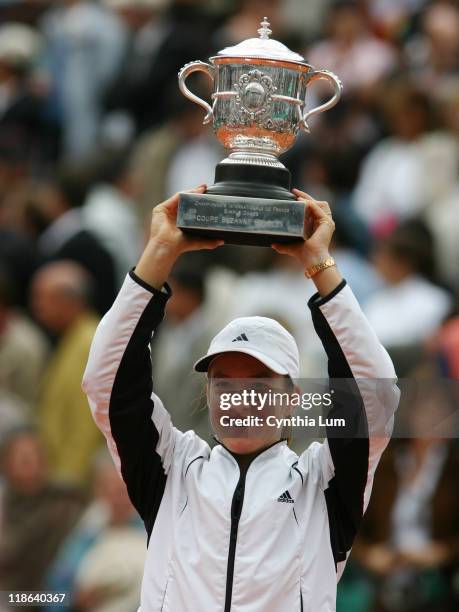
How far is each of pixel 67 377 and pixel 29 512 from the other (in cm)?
89

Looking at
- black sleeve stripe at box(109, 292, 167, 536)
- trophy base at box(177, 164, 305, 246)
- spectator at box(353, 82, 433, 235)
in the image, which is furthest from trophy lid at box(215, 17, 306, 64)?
spectator at box(353, 82, 433, 235)

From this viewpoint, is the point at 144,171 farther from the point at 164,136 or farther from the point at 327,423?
the point at 327,423

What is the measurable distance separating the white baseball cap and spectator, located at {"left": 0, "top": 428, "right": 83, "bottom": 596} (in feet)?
10.6

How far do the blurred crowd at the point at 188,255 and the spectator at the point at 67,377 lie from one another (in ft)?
0.04

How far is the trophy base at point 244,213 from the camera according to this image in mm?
4242

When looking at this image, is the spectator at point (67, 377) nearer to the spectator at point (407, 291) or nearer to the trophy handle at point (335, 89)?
the spectator at point (407, 291)

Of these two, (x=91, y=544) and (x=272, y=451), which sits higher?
(x=91, y=544)

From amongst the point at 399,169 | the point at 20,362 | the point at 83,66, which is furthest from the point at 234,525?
the point at 83,66

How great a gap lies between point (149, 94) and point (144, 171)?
4.27ft

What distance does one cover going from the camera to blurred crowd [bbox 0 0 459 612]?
661cm

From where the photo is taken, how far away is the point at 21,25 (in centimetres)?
1305

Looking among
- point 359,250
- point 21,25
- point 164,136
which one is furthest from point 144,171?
point 21,25

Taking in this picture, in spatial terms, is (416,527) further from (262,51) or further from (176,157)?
(176,157)

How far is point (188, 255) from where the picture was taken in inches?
333
